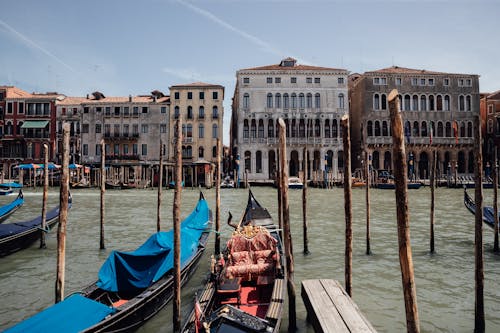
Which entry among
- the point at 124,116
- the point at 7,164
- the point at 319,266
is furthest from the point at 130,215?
the point at 7,164

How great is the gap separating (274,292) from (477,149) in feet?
11.0

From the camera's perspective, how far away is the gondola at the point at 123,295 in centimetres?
322

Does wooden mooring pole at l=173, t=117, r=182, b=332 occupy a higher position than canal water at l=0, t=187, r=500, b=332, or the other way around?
wooden mooring pole at l=173, t=117, r=182, b=332

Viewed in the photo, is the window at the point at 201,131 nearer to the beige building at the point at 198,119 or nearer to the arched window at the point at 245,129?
the beige building at the point at 198,119

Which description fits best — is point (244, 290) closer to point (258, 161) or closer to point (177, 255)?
point (177, 255)

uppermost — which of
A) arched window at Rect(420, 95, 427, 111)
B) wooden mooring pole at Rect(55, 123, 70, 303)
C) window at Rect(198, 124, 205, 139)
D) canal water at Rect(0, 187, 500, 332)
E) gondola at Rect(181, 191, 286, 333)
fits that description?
arched window at Rect(420, 95, 427, 111)

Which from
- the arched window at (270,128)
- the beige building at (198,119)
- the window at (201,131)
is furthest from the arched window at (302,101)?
the window at (201,131)

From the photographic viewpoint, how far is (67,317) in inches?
127

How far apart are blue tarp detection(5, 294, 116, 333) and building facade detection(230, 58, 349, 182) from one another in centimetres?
2842

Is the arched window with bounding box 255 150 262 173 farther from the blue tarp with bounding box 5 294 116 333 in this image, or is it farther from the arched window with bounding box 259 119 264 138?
the blue tarp with bounding box 5 294 116 333

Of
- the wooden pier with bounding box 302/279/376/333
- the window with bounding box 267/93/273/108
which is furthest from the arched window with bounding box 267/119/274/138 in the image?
the wooden pier with bounding box 302/279/376/333

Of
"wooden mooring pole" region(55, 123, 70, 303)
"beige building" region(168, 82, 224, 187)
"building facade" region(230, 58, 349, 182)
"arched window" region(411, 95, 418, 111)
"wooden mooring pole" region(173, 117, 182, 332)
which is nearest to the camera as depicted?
"wooden mooring pole" region(173, 117, 182, 332)

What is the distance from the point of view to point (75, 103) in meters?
33.2

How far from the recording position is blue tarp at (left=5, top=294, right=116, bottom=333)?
117 inches
